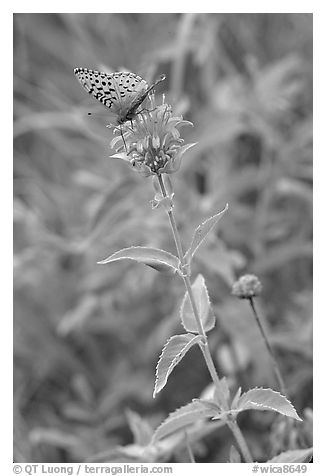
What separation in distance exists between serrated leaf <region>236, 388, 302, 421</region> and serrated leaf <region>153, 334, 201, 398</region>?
123mm

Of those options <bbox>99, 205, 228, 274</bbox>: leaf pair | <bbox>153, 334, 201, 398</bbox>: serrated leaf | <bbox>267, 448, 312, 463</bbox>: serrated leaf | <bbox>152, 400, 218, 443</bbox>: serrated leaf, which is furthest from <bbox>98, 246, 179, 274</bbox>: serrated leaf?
<bbox>267, 448, 312, 463</bbox>: serrated leaf

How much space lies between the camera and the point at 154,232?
5.70 feet

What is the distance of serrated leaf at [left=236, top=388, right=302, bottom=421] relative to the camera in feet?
3.17

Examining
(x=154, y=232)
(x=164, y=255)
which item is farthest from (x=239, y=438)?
(x=154, y=232)

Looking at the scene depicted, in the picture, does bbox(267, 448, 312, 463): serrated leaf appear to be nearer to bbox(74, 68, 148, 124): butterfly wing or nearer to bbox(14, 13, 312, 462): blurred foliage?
bbox(14, 13, 312, 462): blurred foliage

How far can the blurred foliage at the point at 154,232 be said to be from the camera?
1.65 meters

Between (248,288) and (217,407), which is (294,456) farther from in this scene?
(248,288)

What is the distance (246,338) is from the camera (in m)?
1.59

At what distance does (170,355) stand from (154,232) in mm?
787

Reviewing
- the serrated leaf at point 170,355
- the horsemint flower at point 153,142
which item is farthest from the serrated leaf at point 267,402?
the horsemint flower at point 153,142

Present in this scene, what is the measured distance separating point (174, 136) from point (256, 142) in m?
1.23

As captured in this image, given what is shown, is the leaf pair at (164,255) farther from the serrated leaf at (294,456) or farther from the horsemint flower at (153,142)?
the serrated leaf at (294,456)

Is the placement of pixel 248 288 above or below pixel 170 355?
above
